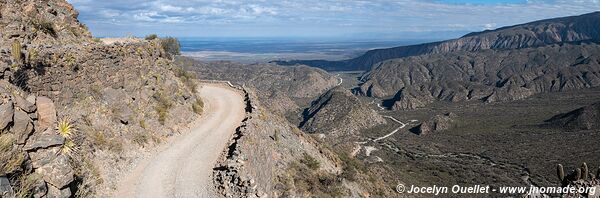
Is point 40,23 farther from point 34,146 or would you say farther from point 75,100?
point 34,146

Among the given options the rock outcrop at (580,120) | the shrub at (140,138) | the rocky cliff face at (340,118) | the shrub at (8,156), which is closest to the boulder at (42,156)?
the shrub at (8,156)

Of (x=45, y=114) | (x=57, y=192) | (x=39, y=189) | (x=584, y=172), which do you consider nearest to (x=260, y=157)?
(x=45, y=114)

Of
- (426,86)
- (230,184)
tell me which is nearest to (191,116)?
(230,184)

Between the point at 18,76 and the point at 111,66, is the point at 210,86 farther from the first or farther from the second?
the point at 18,76

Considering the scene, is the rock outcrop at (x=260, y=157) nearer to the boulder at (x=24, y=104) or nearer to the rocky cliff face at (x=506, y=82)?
the boulder at (x=24, y=104)

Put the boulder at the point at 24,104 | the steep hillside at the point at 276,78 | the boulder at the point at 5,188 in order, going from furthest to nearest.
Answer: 1. the steep hillside at the point at 276,78
2. the boulder at the point at 24,104
3. the boulder at the point at 5,188

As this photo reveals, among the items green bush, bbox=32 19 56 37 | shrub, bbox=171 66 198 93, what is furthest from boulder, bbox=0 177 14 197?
shrub, bbox=171 66 198 93
